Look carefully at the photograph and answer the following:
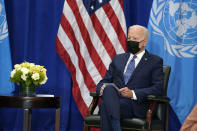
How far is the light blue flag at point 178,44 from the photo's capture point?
513cm

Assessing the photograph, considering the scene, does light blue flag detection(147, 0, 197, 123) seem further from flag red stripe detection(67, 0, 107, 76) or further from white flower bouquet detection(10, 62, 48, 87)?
white flower bouquet detection(10, 62, 48, 87)

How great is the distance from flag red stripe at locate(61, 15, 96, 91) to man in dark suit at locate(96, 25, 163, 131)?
2.83 feet

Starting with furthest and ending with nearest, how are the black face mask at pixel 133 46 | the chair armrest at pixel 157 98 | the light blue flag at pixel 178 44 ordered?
the light blue flag at pixel 178 44 → the black face mask at pixel 133 46 → the chair armrest at pixel 157 98

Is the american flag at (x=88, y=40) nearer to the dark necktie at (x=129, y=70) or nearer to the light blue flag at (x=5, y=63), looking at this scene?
the light blue flag at (x=5, y=63)

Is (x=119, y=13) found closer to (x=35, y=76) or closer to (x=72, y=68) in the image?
(x=72, y=68)

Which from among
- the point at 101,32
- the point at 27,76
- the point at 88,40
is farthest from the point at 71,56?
the point at 27,76

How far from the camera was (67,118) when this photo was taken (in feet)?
18.0

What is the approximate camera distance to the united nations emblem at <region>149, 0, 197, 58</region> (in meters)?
5.16

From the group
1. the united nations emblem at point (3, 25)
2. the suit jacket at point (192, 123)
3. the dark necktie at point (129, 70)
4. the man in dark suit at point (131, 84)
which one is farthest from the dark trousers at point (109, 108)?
the suit jacket at point (192, 123)

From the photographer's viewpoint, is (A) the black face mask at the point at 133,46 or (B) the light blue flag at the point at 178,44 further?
(B) the light blue flag at the point at 178,44

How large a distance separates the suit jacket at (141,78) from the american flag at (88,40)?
830 mm

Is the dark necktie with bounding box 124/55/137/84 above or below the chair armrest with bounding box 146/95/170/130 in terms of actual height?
above

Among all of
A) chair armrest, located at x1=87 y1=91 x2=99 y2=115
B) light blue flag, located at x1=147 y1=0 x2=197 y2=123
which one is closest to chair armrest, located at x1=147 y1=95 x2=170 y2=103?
chair armrest, located at x1=87 y1=91 x2=99 y2=115

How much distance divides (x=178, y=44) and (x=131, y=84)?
118 cm
